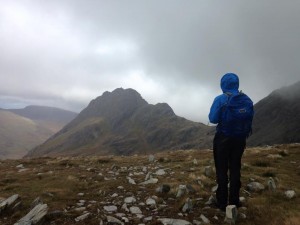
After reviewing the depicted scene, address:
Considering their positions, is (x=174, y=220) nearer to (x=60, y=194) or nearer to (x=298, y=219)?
(x=298, y=219)

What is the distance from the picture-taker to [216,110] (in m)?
10.5

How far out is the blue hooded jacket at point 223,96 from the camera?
34.5 ft

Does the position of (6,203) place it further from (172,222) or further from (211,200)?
(211,200)

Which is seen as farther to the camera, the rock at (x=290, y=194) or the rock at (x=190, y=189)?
the rock at (x=190, y=189)

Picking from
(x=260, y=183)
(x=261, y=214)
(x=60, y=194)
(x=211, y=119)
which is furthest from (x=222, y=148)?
(x=60, y=194)

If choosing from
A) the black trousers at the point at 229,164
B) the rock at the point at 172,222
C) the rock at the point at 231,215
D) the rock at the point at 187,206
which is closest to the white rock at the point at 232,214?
the rock at the point at 231,215

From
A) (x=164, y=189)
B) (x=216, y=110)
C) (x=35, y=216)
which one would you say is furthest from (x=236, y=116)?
(x=35, y=216)

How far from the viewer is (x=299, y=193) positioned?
11836 mm

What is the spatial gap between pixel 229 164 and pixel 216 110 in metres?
1.81

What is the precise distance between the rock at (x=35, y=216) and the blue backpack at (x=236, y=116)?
5.93 meters

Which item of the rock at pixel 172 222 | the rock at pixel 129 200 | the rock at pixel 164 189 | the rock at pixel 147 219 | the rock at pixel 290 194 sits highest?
the rock at pixel 290 194

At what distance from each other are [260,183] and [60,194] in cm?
786

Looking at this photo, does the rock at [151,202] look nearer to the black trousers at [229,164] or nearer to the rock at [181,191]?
the rock at [181,191]

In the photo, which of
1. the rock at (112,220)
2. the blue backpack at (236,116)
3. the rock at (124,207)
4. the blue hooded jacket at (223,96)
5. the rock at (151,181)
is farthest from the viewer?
the rock at (151,181)
